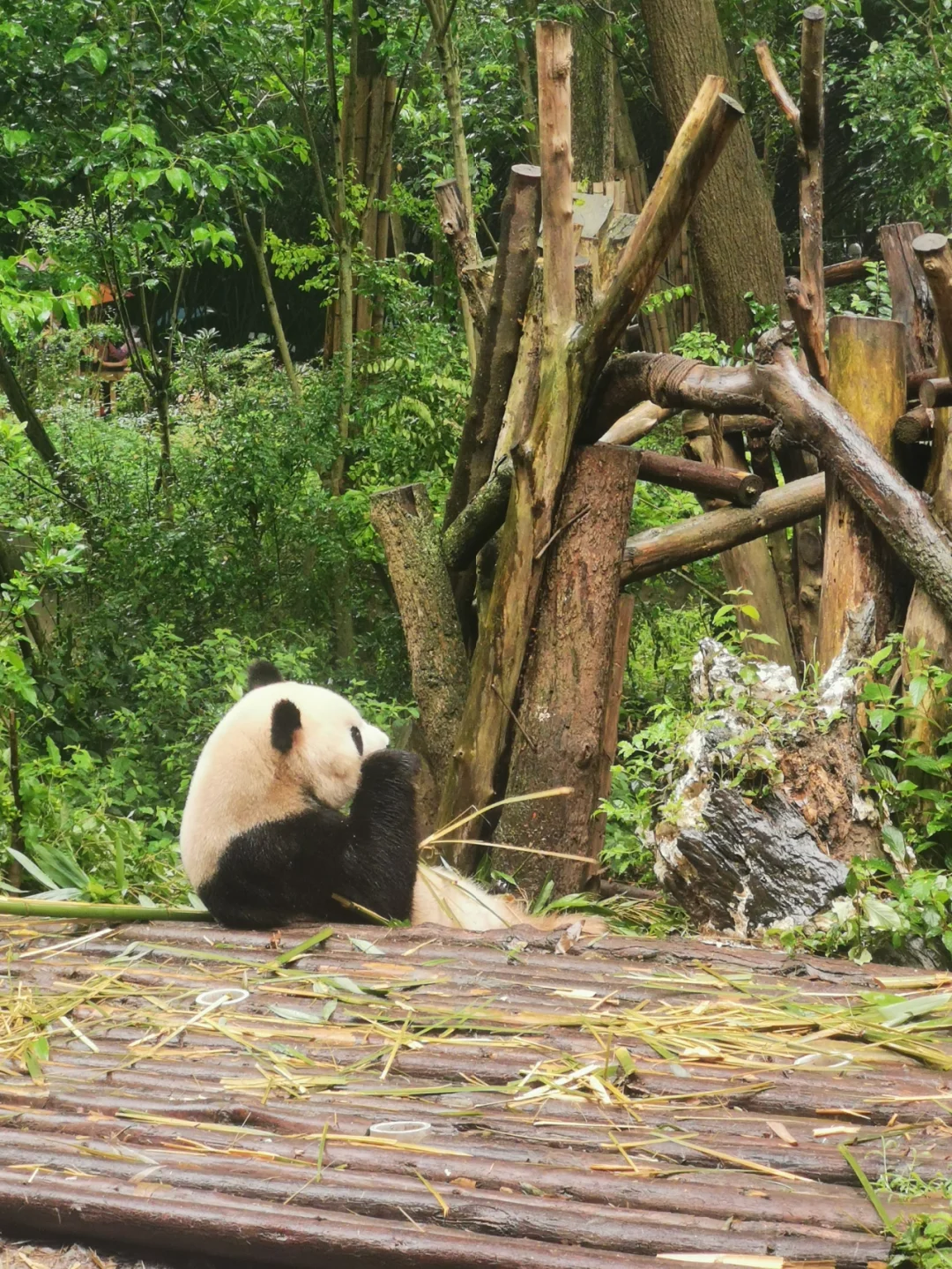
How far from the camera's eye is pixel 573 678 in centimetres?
406

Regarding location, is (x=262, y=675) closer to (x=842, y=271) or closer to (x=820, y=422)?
(x=820, y=422)

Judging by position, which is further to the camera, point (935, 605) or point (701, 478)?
point (701, 478)

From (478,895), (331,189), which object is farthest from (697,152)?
(331,189)

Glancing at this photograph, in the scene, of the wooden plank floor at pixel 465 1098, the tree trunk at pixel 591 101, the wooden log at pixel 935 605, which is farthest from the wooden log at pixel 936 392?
the tree trunk at pixel 591 101

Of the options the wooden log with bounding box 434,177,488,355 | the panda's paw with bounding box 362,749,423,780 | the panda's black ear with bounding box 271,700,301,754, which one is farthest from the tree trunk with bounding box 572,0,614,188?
the panda's black ear with bounding box 271,700,301,754

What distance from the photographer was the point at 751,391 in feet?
12.7

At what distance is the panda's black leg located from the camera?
11.7 feet

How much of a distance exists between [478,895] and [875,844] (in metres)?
1.17

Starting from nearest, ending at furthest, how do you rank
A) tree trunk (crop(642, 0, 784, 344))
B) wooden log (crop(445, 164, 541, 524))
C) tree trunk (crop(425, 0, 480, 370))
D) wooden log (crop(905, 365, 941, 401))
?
wooden log (crop(905, 365, 941, 401)) → wooden log (crop(445, 164, 541, 524)) → tree trunk (crop(642, 0, 784, 344)) → tree trunk (crop(425, 0, 480, 370))

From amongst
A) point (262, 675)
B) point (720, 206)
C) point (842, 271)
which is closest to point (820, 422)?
point (262, 675)

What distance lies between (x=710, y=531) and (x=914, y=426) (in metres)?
0.80

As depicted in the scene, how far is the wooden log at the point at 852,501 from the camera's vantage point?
3811mm

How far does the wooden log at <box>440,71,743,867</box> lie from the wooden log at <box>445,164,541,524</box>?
0.48m

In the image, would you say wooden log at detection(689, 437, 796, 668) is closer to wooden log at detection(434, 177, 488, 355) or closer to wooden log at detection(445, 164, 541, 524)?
wooden log at detection(445, 164, 541, 524)
